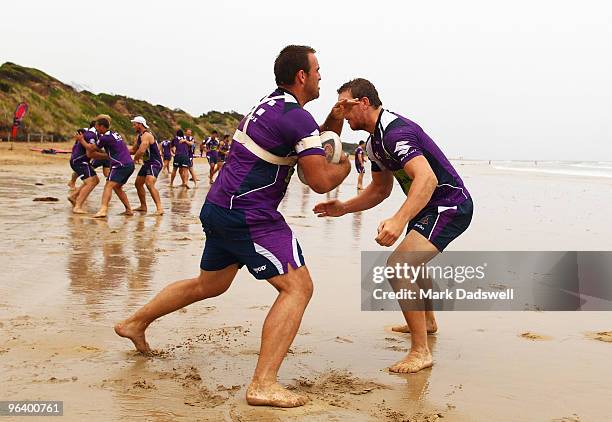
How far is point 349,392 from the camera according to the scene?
3.78 meters

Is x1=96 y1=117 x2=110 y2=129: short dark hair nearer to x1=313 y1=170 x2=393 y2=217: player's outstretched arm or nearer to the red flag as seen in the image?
x1=313 y1=170 x2=393 y2=217: player's outstretched arm

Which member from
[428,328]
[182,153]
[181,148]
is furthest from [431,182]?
[182,153]

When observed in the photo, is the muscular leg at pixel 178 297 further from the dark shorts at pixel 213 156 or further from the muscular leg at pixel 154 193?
the dark shorts at pixel 213 156

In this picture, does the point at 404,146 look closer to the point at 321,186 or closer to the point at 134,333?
the point at 321,186

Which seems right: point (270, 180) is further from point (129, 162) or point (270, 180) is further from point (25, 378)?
point (129, 162)

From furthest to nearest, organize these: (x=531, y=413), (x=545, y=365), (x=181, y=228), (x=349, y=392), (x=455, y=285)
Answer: (x=181, y=228), (x=455, y=285), (x=545, y=365), (x=349, y=392), (x=531, y=413)

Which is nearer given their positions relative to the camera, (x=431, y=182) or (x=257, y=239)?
(x=257, y=239)

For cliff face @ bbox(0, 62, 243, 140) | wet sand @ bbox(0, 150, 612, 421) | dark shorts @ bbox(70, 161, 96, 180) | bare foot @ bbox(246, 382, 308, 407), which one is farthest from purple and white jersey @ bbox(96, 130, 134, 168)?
cliff face @ bbox(0, 62, 243, 140)

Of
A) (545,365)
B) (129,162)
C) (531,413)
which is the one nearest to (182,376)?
(531,413)

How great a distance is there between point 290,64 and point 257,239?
102 cm

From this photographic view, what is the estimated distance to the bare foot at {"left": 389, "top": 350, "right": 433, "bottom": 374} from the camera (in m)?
4.19

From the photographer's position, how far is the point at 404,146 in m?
4.27

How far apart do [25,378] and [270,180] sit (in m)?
1.75

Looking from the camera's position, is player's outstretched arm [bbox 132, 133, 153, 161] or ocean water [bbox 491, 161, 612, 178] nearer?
player's outstretched arm [bbox 132, 133, 153, 161]
